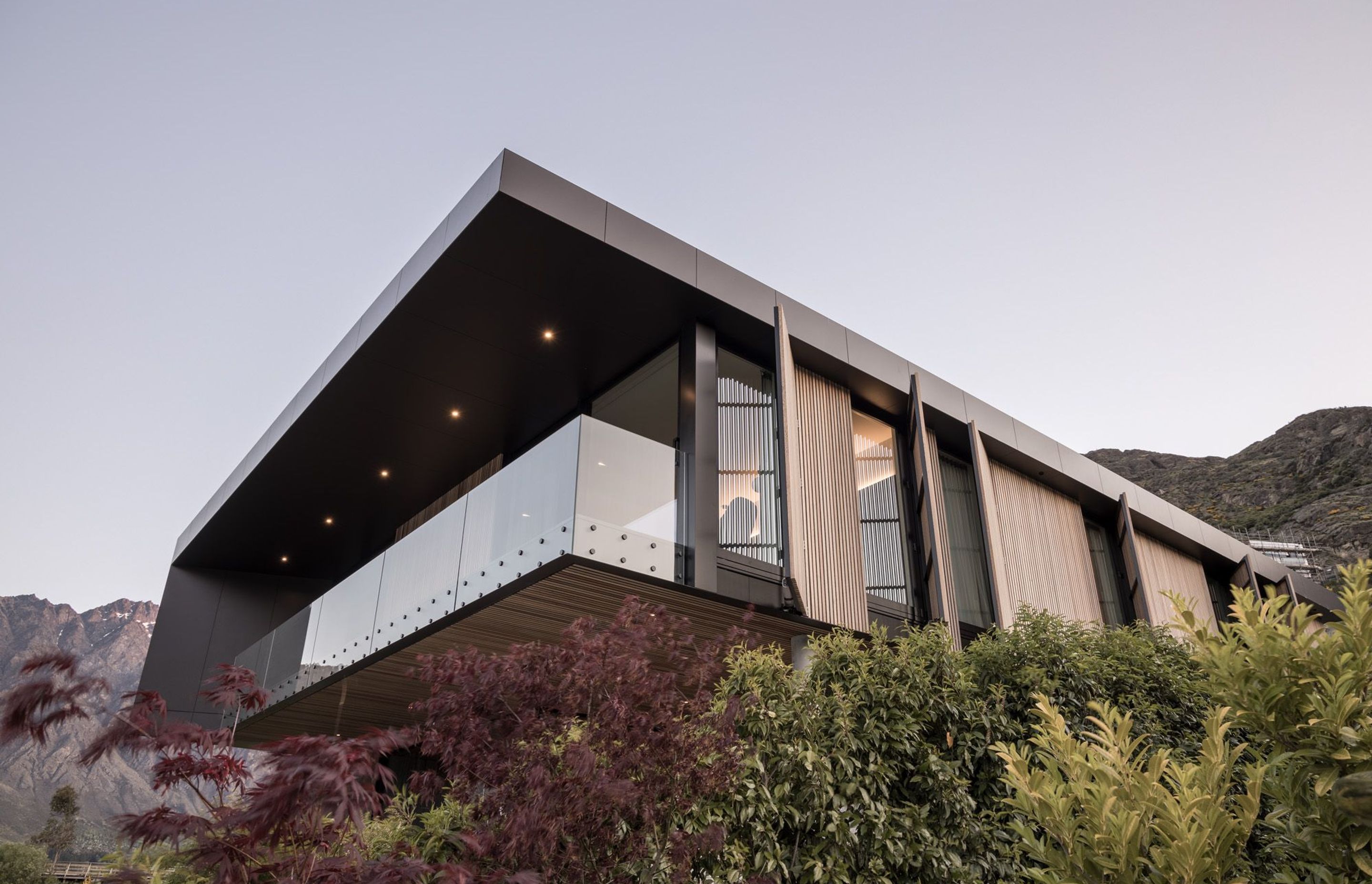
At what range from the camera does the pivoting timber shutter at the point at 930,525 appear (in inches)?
329

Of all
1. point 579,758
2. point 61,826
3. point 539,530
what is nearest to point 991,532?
point 539,530

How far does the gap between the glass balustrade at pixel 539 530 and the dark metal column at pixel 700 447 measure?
13 centimetres

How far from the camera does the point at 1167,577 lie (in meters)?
13.4

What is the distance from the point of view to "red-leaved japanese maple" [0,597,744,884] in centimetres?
322

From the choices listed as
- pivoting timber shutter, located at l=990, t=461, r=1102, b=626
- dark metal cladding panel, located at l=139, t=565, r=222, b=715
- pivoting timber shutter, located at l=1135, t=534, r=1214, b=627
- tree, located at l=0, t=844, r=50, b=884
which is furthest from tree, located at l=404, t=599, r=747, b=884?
dark metal cladding panel, located at l=139, t=565, r=222, b=715

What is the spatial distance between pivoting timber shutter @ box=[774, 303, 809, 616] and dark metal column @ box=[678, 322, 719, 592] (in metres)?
0.62

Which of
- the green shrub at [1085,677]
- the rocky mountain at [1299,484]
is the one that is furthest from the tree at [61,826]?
the rocky mountain at [1299,484]

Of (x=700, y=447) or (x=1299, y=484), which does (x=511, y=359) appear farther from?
(x=1299, y=484)

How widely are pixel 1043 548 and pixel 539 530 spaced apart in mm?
7578

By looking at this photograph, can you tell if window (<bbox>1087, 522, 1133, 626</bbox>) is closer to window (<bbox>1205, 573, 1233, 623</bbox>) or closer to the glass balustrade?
window (<bbox>1205, 573, 1233, 623</bbox>)

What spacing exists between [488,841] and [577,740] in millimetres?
811

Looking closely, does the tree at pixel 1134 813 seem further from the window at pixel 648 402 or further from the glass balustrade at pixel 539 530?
the window at pixel 648 402

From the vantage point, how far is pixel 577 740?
4.74 meters

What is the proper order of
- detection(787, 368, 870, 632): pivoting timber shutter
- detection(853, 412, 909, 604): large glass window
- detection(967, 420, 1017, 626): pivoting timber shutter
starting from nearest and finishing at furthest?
detection(787, 368, 870, 632): pivoting timber shutter, detection(853, 412, 909, 604): large glass window, detection(967, 420, 1017, 626): pivoting timber shutter
